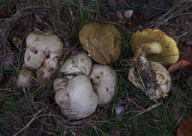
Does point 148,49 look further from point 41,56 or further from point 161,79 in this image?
point 41,56

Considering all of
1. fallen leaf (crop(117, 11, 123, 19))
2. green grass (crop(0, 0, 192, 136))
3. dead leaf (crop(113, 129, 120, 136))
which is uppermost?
fallen leaf (crop(117, 11, 123, 19))

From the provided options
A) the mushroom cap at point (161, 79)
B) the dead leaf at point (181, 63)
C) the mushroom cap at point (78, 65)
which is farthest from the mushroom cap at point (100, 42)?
the dead leaf at point (181, 63)

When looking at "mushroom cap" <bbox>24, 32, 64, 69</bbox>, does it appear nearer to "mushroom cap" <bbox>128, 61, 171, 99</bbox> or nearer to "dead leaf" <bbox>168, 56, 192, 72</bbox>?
"mushroom cap" <bbox>128, 61, 171, 99</bbox>

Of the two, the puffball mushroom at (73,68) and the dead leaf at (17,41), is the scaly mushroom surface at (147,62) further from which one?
the dead leaf at (17,41)

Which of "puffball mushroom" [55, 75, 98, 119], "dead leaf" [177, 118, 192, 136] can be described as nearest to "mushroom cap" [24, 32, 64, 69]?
"puffball mushroom" [55, 75, 98, 119]

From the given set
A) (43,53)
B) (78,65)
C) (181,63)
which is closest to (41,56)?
(43,53)

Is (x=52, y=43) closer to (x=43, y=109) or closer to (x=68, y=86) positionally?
(x=68, y=86)
